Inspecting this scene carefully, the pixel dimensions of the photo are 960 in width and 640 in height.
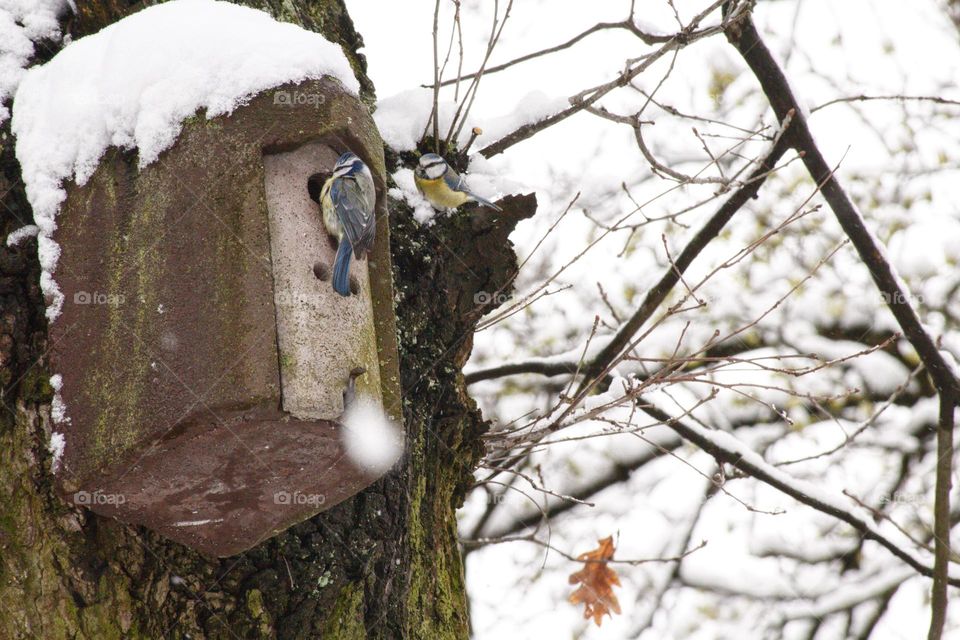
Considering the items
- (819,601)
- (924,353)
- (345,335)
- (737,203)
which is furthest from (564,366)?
(819,601)

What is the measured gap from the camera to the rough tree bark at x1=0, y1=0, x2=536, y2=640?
1788 millimetres

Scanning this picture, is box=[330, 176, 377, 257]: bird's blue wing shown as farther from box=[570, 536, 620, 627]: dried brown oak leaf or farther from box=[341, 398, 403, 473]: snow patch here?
box=[570, 536, 620, 627]: dried brown oak leaf

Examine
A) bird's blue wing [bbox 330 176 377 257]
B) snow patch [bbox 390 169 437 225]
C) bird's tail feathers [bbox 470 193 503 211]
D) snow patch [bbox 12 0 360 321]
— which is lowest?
bird's blue wing [bbox 330 176 377 257]

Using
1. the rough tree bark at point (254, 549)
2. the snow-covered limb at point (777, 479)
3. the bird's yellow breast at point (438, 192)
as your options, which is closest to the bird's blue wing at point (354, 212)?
the rough tree bark at point (254, 549)

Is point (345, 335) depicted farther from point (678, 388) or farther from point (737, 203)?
point (678, 388)

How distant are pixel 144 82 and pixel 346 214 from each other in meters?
0.51

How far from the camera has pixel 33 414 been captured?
1867mm

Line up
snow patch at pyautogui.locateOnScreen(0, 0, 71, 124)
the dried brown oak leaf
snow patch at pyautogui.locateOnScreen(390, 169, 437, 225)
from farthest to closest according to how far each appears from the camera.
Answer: the dried brown oak leaf
snow patch at pyautogui.locateOnScreen(390, 169, 437, 225)
snow patch at pyautogui.locateOnScreen(0, 0, 71, 124)

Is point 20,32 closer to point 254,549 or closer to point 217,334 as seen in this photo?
point 217,334

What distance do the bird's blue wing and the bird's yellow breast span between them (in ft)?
1.94

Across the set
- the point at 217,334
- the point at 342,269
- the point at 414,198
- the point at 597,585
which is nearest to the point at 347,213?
the point at 342,269

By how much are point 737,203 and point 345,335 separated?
188cm

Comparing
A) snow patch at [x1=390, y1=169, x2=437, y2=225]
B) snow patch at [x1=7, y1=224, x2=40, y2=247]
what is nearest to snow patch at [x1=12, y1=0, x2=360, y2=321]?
snow patch at [x1=7, y1=224, x2=40, y2=247]

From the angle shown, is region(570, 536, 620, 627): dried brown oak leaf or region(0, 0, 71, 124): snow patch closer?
region(0, 0, 71, 124): snow patch
